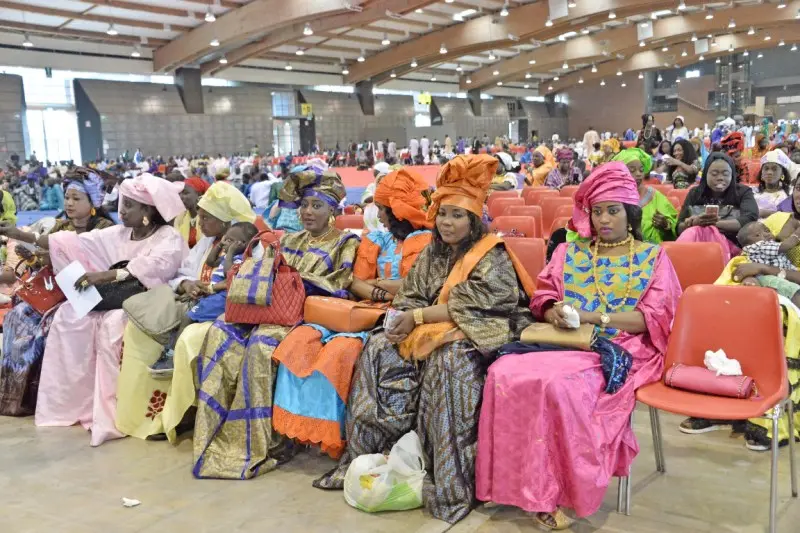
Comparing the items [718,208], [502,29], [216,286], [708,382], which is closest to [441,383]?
[708,382]

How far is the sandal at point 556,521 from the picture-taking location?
8.73 ft

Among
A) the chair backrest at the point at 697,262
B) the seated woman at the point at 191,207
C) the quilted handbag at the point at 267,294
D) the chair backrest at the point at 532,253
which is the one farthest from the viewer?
the seated woman at the point at 191,207

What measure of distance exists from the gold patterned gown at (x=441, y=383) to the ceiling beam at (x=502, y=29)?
1842cm

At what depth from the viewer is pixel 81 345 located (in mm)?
4070

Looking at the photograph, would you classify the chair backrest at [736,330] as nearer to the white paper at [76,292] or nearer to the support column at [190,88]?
the white paper at [76,292]

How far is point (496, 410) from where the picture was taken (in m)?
2.68

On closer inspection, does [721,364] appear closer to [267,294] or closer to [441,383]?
[441,383]

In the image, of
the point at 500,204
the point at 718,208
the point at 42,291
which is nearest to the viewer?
the point at 42,291

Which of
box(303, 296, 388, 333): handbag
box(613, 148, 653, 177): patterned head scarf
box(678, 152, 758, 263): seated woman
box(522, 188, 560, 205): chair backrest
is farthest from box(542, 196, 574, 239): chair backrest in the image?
box(303, 296, 388, 333): handbag

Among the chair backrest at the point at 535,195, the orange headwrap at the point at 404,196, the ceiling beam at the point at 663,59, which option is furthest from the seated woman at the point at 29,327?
the ceiling beam at the point at 663,59

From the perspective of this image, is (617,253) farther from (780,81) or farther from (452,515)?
(780,81)

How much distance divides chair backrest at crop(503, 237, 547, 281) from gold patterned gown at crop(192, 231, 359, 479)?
1087mm

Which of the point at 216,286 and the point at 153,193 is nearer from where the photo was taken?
the point at 216,286

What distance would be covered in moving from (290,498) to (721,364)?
5.89 ft
